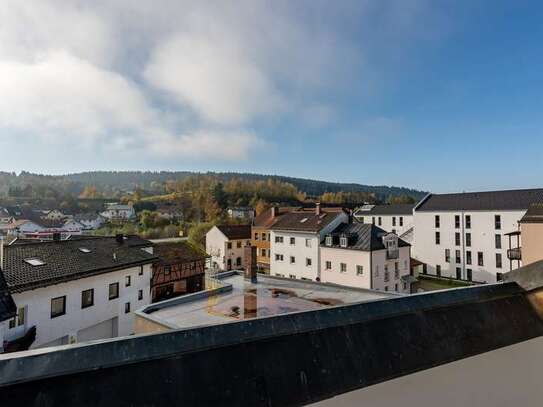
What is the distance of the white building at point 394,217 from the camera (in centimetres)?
4411

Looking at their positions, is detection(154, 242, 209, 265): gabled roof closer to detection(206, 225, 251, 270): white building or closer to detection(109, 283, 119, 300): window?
detection(109, 283, 119, 300): window

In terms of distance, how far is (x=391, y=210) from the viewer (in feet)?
154

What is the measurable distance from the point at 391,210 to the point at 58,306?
4300 cm

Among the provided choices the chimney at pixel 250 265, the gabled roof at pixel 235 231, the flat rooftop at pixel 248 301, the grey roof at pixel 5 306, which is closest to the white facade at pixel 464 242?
the gabled roof at pixel 235 231

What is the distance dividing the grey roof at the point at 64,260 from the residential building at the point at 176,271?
Answer: 165 inches

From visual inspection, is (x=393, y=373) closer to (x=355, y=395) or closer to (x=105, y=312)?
(x=355, y=395)

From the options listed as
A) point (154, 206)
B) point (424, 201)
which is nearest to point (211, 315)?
point (424, 201)

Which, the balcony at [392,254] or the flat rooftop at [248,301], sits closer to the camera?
the flat rooftop at [248,301]

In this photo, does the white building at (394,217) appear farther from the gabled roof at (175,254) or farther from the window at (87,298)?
the window at (87,298)

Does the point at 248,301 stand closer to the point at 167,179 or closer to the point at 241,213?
the point at 241,213

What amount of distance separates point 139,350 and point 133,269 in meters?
18.5

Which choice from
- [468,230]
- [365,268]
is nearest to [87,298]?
[365,268]

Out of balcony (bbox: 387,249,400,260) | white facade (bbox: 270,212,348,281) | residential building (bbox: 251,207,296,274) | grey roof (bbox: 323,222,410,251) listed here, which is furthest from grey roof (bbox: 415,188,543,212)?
residential building (bbox: 251,207,296,274)

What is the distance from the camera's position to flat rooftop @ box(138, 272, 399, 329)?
35.4ft
